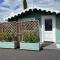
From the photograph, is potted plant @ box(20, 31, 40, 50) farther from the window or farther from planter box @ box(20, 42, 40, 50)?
the window

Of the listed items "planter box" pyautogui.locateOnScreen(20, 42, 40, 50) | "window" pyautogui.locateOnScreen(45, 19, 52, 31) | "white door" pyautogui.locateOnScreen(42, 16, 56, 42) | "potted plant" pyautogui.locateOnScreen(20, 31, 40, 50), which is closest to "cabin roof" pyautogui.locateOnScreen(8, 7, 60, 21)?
"white door" pyautogui.locateOnScreen(42, 16, 56, 42)

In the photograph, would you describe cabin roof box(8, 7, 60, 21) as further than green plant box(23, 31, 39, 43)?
Yes

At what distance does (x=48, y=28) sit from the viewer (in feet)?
50.6

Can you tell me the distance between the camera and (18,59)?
30.1 ft

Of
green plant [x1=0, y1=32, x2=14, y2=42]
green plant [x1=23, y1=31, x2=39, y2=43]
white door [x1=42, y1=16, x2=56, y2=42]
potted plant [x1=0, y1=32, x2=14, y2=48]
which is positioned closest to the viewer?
green plant [x1=23, y1=31, x2=39, y2=43]

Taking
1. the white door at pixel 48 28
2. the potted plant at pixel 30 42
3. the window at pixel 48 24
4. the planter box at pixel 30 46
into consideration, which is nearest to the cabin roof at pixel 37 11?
the white door at pixel 48 28

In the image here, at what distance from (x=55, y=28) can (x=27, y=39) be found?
3.73m

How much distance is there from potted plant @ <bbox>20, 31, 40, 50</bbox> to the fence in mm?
481

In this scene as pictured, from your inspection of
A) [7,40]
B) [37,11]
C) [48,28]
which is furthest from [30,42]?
[37,11]

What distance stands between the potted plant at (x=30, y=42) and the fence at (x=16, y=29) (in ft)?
1.58

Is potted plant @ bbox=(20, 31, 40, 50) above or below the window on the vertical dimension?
below

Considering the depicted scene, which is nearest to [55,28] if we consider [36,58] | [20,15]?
[20,15]

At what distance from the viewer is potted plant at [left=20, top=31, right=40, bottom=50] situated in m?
11.8

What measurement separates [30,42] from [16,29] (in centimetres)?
187
